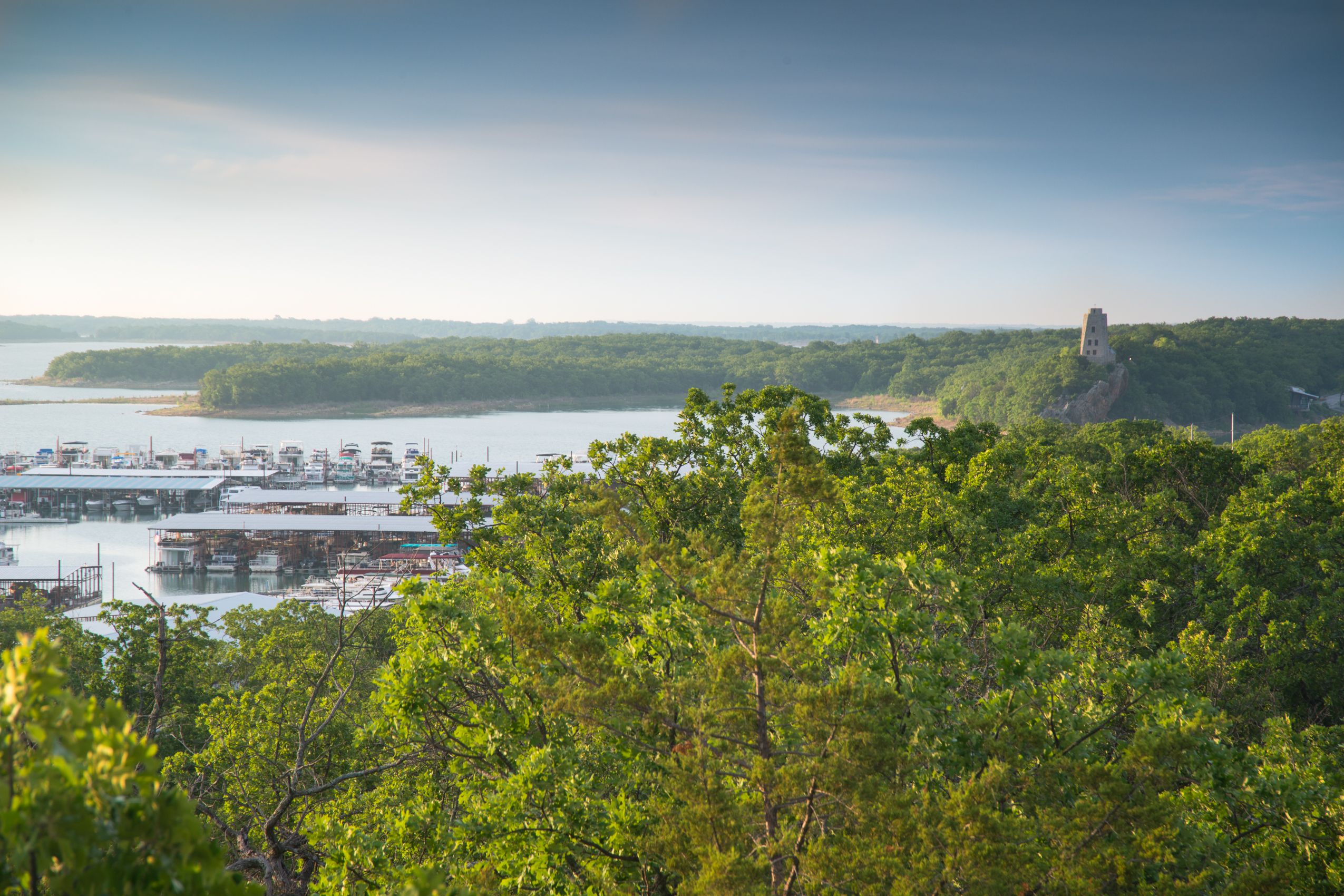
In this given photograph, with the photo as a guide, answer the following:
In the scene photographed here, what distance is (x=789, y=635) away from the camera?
5762 mm

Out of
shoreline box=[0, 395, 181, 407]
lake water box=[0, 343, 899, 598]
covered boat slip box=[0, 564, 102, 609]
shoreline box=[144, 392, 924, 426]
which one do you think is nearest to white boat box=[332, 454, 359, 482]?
lake water box=[0, 343, 899, 598]

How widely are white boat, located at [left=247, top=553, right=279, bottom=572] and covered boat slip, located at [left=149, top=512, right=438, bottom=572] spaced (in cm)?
3

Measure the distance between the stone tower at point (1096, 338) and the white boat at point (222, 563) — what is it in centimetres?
7710

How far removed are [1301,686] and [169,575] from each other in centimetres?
4453

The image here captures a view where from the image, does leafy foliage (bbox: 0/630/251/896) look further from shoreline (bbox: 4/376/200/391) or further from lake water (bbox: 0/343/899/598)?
shoreline (bbox: 4/376/200/391)

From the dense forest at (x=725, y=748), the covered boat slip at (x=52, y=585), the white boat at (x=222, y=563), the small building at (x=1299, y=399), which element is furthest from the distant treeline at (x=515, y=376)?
the dense forest at (x=725, y=748)

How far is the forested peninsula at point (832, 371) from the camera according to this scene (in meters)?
86.8

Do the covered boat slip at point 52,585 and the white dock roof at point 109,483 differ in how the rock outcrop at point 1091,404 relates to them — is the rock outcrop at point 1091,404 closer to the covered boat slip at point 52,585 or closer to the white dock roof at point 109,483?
the white dock roof at point 109,483

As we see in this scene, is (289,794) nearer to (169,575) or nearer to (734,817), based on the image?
(734,817)

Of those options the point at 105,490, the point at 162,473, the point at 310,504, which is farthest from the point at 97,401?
the point at 310,504

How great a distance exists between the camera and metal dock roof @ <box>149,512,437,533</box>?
149ft

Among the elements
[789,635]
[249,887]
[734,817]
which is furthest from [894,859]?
[249,887]

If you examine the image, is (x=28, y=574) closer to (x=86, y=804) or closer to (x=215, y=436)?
(x=86, y=804)

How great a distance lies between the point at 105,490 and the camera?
58969 millimetres
